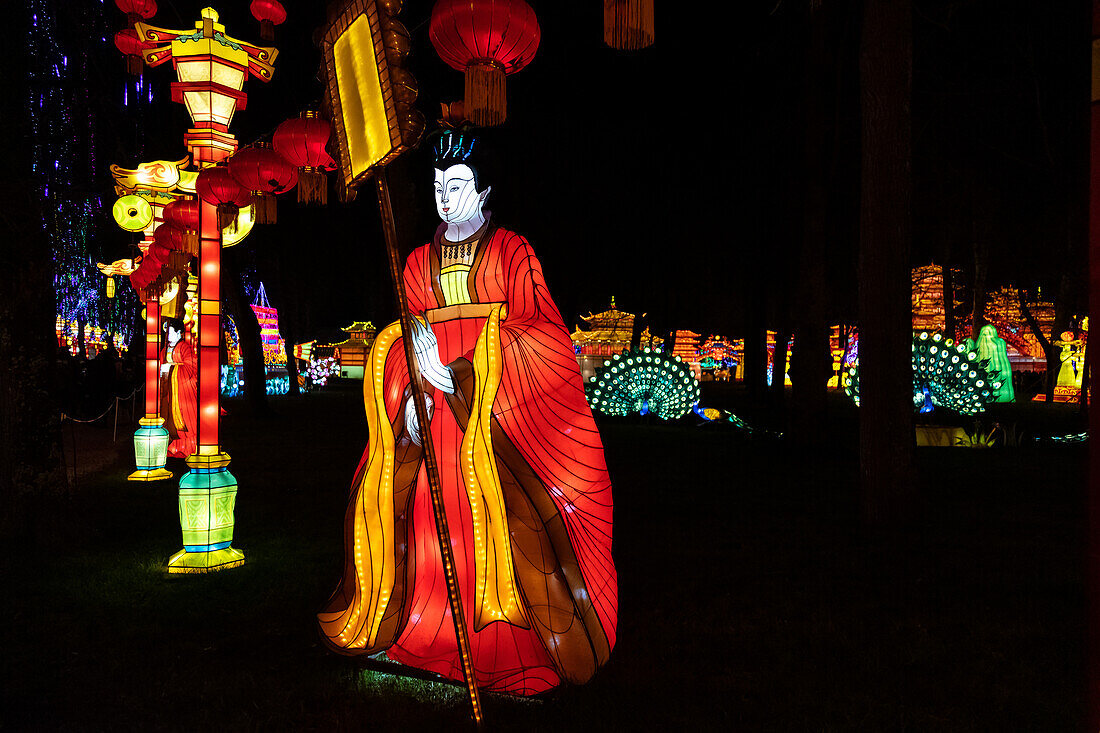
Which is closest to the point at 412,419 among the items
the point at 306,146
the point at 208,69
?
the point at 306,146

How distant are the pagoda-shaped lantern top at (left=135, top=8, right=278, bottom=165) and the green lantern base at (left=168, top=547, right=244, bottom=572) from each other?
3.22 m

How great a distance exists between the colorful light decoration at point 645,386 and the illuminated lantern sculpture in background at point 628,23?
19.1m

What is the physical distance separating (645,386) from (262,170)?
17.0 meters

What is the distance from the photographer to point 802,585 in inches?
248

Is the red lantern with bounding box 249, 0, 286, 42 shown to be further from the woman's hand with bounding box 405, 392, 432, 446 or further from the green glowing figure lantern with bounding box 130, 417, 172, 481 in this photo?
the green glowing figure lantern with bounding box 130, 417, 172, 481

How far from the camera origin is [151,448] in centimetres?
1161

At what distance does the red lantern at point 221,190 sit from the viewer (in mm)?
6402

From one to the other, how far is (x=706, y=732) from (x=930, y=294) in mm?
36666

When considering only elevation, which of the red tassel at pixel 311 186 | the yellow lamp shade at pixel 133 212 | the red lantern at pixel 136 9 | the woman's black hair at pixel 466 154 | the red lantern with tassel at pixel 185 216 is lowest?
the woman's black hair at pixel 466 154

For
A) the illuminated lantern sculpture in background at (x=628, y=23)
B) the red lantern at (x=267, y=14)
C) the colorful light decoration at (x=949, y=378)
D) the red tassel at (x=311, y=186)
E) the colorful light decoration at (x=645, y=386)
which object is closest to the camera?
the illuminated lantern sculpture in background at (x=628, y=23)

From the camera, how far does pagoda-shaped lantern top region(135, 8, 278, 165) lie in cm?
653

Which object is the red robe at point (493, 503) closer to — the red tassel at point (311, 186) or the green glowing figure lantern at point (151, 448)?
the red tassel at point (311, 186)

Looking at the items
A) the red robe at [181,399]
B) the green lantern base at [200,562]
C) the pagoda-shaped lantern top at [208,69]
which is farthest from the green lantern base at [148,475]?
the pagoda-shaped lantern top at [208,69]

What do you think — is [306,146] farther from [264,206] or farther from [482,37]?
[482,37]
